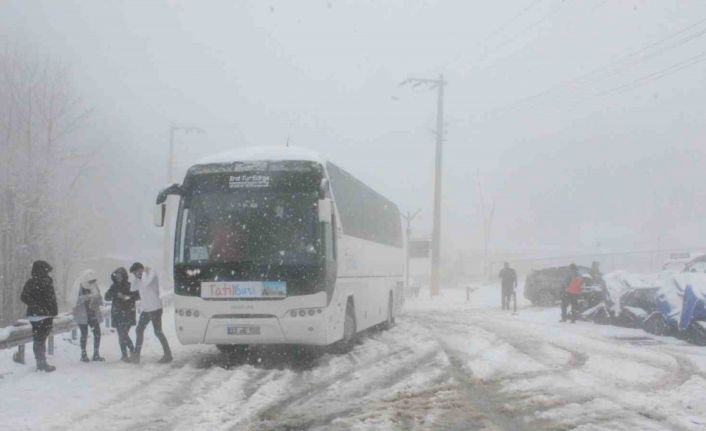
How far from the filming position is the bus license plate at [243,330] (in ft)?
36.4

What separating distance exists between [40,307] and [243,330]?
300 centimetres

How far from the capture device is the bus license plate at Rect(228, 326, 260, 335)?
1111cm

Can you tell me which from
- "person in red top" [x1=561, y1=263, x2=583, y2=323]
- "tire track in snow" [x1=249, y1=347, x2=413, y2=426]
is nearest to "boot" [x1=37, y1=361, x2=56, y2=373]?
"tire track in snow" [x1=249, y1=347, x2=413, y2=426]

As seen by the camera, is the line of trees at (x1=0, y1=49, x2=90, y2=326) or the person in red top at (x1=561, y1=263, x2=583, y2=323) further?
the line of trees at (x1=0, y1=49, x2=90, y2=326)

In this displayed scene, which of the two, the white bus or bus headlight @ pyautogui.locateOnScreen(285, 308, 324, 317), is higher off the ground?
the white bus

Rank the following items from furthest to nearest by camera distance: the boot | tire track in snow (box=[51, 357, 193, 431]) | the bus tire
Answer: the bus tire < the boot < tire track in snow (box=[51, 357, 193, 431])

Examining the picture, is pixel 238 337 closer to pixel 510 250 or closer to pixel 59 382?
pixel 59 382

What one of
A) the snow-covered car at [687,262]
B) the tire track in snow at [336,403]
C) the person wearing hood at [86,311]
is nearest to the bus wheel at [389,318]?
the snow-covered car at [687,262]

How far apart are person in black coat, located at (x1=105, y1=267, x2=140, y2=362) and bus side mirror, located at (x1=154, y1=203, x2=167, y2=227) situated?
46.0 inches

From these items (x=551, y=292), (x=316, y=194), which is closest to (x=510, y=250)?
(x=551, y=292)

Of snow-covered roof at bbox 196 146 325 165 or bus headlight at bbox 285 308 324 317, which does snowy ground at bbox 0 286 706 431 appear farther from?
snow-covered roof at bbox 196 146 325 165

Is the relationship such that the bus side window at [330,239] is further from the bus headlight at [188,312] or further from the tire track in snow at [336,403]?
the bus headlight at [188,312]

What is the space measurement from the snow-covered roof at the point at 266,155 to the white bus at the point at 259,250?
18mm

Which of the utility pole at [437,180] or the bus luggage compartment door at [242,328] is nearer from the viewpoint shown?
the bus luggage compartment door at [242,328]
